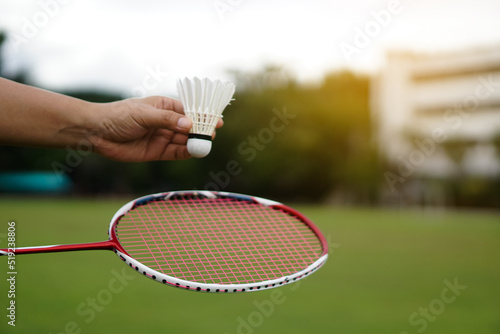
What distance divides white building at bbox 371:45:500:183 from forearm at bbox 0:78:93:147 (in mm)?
31976

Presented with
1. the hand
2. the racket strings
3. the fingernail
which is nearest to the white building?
the racket strings

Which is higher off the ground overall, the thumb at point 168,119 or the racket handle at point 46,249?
the thumb at point 168,119

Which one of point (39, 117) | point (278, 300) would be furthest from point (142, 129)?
point (278, 300)

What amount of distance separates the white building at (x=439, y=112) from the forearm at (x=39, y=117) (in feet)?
105

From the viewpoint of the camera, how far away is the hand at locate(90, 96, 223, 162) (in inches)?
101

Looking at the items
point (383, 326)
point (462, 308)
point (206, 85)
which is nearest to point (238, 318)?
point (383, 326)

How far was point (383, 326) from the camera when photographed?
18.6 ft

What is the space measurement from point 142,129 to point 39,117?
482 millimetres

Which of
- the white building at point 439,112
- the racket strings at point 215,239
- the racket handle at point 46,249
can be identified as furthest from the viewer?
the white building at point 439,112

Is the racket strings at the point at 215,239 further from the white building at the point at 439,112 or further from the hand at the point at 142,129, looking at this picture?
the white building at the point at 439,112

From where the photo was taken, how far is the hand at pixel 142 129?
8.45 feet

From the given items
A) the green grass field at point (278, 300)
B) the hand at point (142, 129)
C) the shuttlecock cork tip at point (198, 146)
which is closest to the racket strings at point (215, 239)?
the hand at point (142, 129)

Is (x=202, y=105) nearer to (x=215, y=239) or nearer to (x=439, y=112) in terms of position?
(x=215, y=239)

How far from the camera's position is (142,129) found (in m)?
2.74
